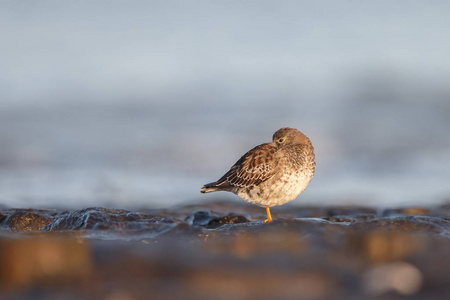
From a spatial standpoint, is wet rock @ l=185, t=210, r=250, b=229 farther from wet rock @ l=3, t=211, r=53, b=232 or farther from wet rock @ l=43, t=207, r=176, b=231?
wet rock @ l=3, t=211, r=53, b=232

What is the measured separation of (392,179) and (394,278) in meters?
10.5

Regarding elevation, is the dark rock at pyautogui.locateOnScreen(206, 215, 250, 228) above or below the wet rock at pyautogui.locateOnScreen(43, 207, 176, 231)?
above

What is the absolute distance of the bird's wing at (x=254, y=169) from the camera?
8031mm

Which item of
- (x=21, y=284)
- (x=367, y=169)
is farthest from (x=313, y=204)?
(x=21, y=284)

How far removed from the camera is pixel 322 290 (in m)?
3.96

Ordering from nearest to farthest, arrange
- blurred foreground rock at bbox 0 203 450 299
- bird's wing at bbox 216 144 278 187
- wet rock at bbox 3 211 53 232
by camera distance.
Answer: blurred foreground rock at bbox 0 203 450 299
wet rock at bbox 3 211 53 232
bird's wing at bbox 216 144 278 187

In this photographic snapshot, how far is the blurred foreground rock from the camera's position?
3.90m

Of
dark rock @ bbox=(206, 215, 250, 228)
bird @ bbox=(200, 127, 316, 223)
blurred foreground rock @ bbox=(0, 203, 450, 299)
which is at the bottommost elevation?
blurred foreground rock @ bbox=(0, 203, 450, 299)

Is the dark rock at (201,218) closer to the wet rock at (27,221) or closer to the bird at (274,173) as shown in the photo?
the bird at (274,173)

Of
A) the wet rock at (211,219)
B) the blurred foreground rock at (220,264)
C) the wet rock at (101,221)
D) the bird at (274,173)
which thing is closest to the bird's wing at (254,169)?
the bird at (274,173)

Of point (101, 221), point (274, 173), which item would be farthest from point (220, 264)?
point (274, 173)

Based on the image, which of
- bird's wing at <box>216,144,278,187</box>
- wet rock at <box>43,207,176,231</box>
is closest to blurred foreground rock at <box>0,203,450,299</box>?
wet rock at <box>43,207,176,231</box>

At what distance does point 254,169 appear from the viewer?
8141 mm

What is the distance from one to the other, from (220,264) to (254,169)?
389 cm
